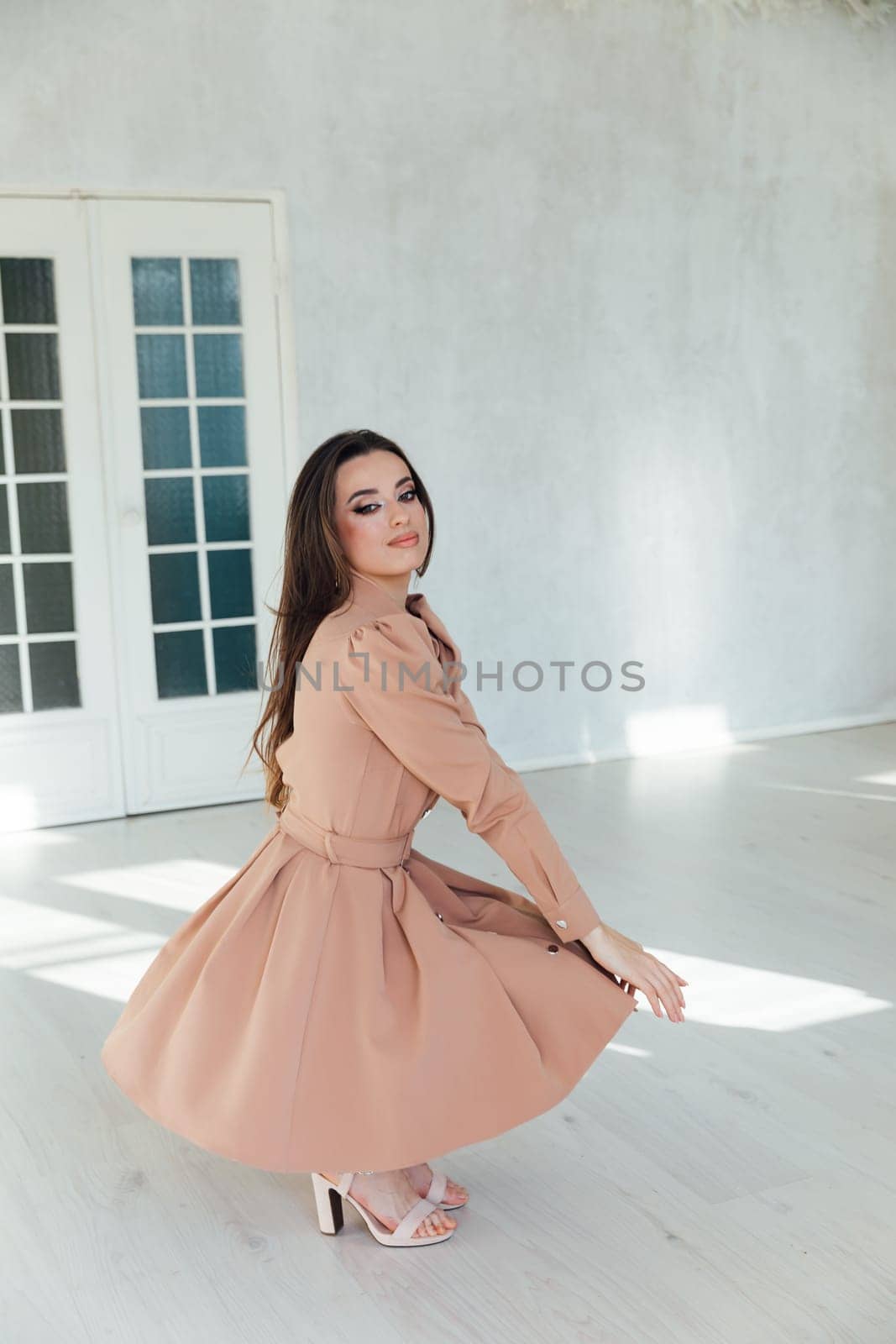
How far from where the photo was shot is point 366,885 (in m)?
1.95

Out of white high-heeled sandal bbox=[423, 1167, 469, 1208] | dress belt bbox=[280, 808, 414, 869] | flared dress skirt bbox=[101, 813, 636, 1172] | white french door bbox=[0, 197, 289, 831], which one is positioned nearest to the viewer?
flared dress skirt bbox=[101, 813, 636, 1172]

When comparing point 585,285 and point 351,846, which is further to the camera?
point 585,285

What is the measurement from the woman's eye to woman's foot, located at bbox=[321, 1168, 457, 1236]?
103 centimetres

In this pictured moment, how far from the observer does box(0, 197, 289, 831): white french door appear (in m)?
4.55

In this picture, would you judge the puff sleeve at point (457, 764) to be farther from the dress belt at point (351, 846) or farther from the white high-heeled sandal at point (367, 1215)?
the white high-heeled sandal at point (367, 1215)

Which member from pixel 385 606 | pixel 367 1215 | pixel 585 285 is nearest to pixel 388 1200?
pixel 367 1215

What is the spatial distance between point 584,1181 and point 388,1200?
0.38 metres

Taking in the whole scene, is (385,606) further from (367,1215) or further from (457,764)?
(367,1215)

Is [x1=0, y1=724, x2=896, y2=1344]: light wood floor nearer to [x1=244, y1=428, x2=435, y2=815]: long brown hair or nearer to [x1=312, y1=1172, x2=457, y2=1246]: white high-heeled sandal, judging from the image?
[x1=312, y1=1172, x2=457, y2=1246]: white high-heeled sandal

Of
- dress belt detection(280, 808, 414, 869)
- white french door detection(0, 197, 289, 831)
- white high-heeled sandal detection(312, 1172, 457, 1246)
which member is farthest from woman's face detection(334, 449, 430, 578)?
white french door detection(0, 197, 289, 831)

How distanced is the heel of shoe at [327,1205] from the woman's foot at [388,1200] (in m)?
0.03

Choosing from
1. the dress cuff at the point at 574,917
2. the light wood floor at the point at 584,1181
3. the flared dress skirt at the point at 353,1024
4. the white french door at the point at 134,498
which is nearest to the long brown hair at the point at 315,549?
the flared dress skirt at the point at 353,1024

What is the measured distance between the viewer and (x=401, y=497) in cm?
204

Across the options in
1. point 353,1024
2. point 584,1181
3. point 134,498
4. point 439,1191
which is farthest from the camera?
point 134,498
